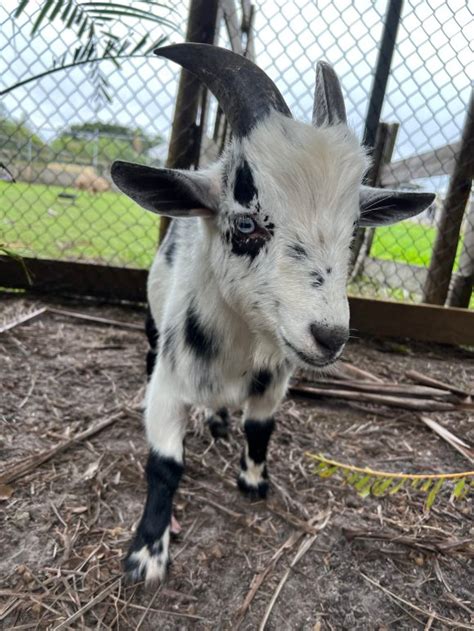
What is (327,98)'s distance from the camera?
7.00 feet

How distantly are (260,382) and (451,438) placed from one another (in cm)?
147

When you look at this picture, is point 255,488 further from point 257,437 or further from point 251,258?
point 251,258

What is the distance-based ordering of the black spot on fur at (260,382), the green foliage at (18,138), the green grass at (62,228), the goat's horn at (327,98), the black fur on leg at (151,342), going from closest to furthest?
the goat's horn at (327,98), the black spot on fur at (260,382), the black fur on leg at (151,342), the green foliage at (18,138), the green grass at (62,228)

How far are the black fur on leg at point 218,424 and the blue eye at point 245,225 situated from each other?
4.84 feet

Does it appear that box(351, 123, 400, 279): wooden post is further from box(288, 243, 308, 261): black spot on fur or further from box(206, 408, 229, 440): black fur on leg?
box(288, 243, 308, 261): black spot on fur

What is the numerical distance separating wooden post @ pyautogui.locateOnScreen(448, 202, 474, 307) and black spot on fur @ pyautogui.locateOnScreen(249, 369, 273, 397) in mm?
3049

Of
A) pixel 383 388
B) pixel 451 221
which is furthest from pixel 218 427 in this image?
pixel 451 221

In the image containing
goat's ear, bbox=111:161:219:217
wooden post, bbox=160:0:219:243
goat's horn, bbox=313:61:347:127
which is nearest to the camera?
goat's ear, bbox=111:161:219:217

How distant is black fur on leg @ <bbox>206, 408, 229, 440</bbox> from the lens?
9.81 ft

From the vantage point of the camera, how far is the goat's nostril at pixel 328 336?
1.53 m

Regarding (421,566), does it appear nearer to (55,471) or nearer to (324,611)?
(324,611)

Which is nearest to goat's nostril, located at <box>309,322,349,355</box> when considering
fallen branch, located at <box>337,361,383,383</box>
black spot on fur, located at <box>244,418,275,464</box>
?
black spot on fur, located at <box>244,418,275,464</box>

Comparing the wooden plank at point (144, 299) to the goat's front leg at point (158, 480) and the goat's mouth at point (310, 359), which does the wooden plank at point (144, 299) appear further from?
the goat's mouth at point (310, 359)

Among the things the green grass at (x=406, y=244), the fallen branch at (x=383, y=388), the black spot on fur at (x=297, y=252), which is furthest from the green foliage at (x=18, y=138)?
the black spot on fur at (x=297, y=252)
